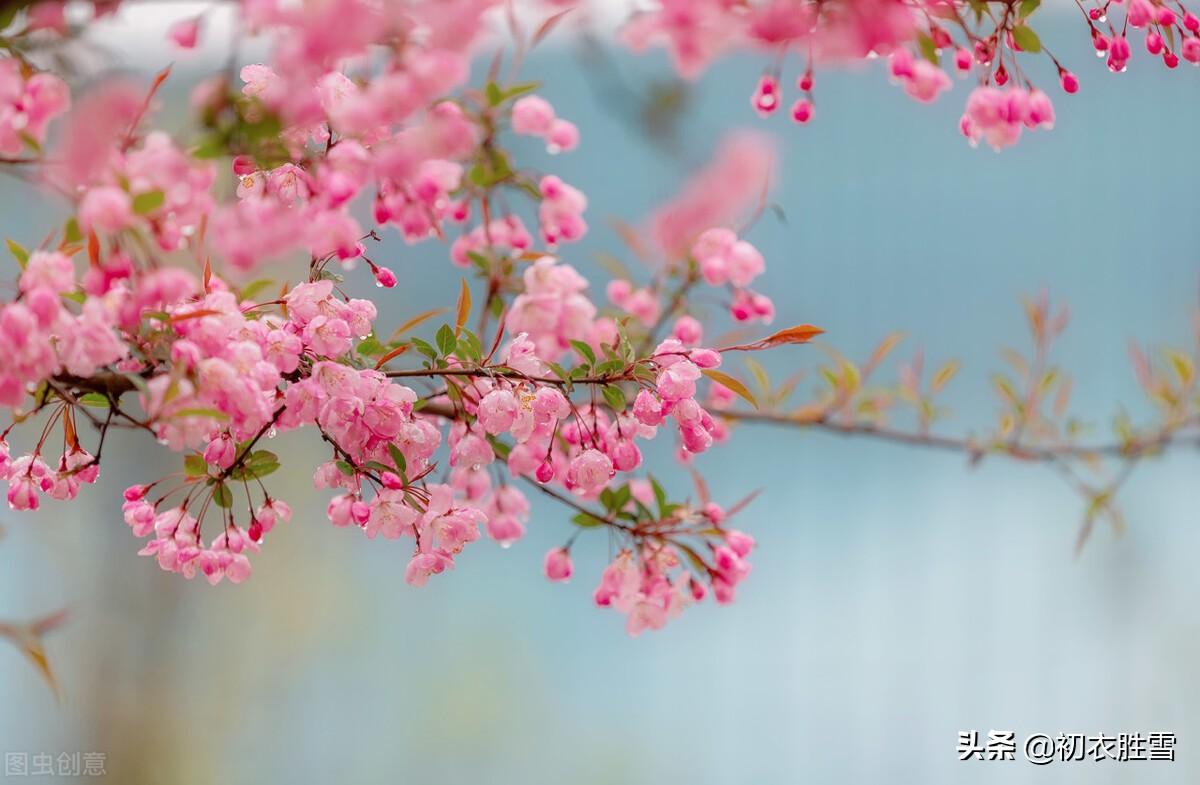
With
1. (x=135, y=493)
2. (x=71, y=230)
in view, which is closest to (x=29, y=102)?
(x=71, y=230)

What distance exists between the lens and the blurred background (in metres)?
1.93

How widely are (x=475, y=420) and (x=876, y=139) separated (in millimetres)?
1617

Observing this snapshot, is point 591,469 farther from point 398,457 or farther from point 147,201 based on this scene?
point 147,201

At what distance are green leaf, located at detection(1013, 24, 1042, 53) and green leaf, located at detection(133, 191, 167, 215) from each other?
438 millimetres

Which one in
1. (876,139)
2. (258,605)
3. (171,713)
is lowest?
(171,713)

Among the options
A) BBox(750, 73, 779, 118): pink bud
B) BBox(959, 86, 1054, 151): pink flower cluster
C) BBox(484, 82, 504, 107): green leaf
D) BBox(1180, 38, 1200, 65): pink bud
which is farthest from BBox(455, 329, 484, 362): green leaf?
BBox(1180, 38, 1200, 65): pink bud

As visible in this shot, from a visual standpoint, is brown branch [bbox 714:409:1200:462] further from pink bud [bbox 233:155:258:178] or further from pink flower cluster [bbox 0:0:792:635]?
pink bud [bbox 233:155:258:178]

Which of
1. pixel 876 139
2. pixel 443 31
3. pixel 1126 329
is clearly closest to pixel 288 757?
pixel 876 139

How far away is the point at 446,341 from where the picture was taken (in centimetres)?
61

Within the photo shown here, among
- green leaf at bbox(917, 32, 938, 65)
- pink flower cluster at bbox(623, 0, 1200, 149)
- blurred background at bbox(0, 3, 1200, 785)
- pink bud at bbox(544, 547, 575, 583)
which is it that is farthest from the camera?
blurred background at bbox(0, 3, 1200, 785)

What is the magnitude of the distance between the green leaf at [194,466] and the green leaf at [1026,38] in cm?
49

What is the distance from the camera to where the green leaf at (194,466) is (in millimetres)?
577

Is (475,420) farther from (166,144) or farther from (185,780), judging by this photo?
(185,780)

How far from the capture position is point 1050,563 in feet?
6.38
